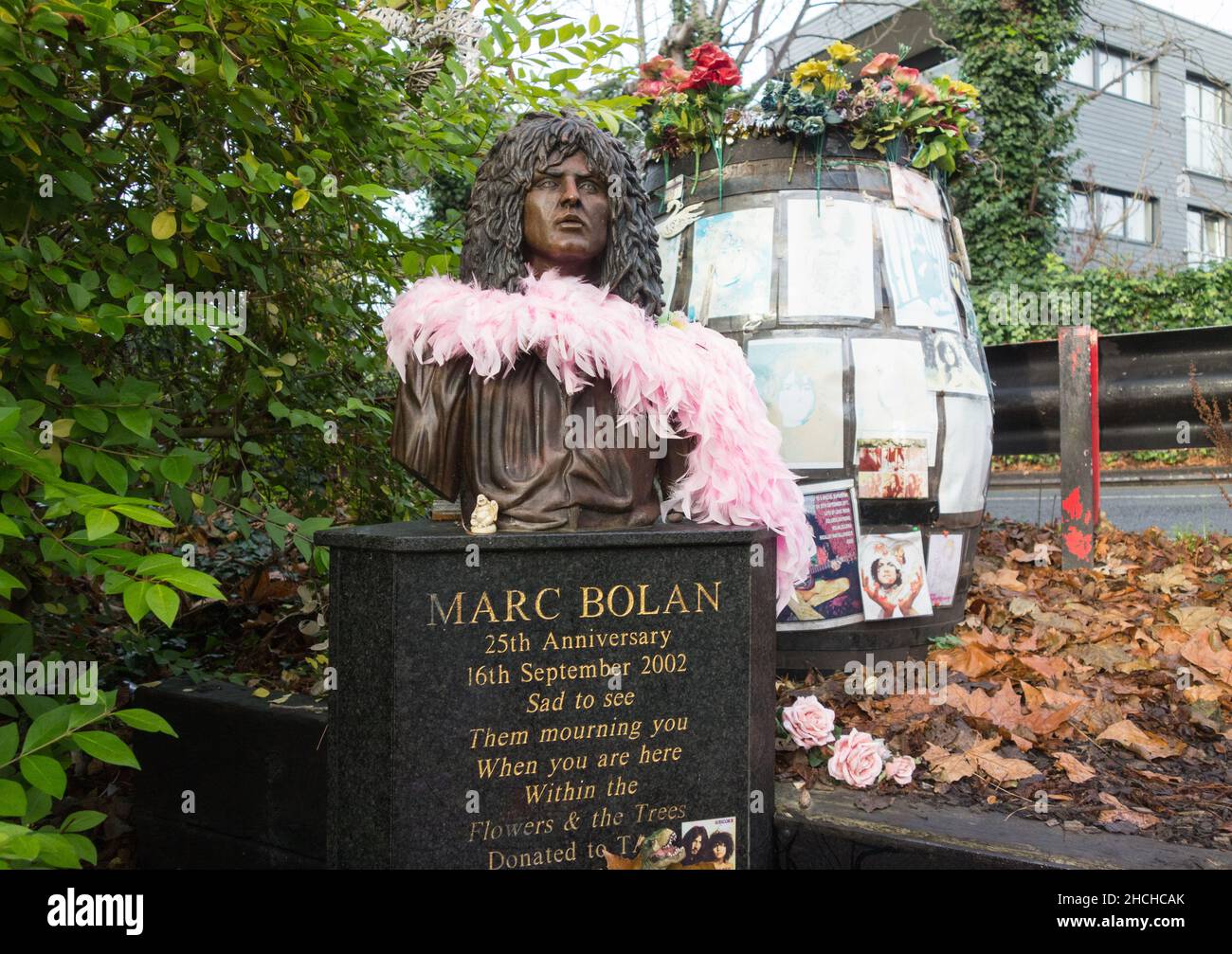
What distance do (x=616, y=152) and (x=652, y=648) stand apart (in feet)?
4.47

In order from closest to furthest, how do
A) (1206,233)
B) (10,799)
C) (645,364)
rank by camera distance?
1. (10,799)
2. (645,364)
3. (1206,233)

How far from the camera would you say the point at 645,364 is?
8.45 ft

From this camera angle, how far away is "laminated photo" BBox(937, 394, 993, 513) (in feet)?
12.1

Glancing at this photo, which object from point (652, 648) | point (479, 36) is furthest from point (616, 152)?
point (652, 648)

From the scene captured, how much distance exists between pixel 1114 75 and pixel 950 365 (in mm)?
22590

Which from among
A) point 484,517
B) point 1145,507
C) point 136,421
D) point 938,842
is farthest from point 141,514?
point 1145,507

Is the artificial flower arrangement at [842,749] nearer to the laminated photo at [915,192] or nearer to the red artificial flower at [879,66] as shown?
the laminated photo at [915,192]

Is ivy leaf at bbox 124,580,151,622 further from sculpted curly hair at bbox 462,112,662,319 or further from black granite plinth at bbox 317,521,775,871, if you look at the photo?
sculpted curly hair at bbox 462,112,662,319

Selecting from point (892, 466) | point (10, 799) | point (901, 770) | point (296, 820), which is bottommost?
point (296, 820)

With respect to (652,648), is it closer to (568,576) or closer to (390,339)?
(568,576)

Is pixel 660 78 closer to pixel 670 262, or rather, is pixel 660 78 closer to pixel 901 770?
pixel 670 262

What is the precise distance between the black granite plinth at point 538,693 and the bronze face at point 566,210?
81 centimetres

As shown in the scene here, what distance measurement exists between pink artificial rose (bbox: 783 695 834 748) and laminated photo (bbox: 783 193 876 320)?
1.43 meters

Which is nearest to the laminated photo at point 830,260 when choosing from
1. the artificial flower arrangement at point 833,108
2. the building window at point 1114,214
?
the artificial flower arrangement at point 833,108
